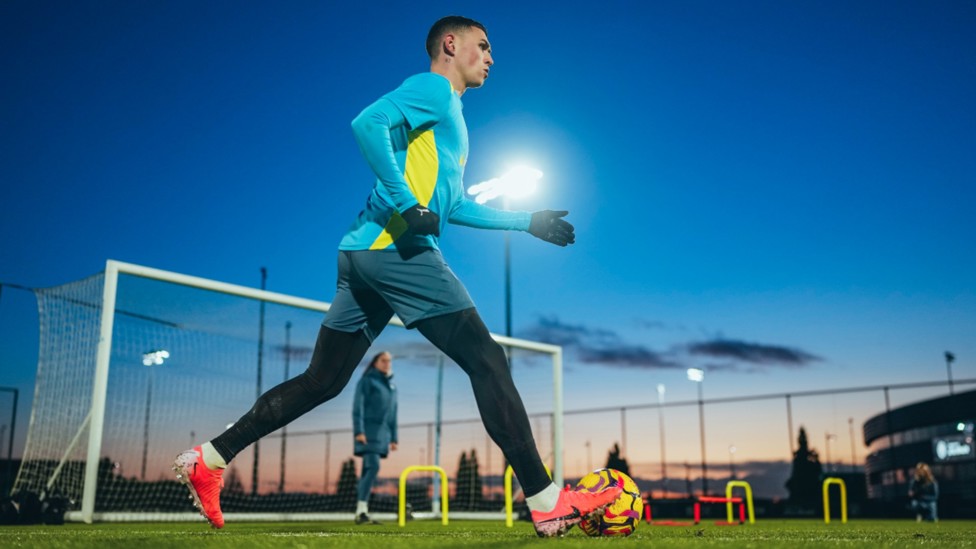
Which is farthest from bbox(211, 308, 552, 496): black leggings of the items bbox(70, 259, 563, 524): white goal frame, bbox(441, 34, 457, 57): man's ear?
bbox(70, 259, 563, 524): white goal frame

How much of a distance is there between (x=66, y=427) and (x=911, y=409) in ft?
137

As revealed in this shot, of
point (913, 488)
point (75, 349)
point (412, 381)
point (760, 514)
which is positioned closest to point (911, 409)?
point (760, 514)

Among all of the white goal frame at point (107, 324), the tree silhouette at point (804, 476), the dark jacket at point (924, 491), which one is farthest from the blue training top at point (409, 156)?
the tree silhouette at point (804, 476)

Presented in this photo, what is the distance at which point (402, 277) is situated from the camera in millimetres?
3553

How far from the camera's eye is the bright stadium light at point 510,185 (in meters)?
18.7

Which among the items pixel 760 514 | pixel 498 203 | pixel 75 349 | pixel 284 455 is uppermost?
pixel 498 203

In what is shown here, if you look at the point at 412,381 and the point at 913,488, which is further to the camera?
the point at 913,488

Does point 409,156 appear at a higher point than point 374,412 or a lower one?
higher

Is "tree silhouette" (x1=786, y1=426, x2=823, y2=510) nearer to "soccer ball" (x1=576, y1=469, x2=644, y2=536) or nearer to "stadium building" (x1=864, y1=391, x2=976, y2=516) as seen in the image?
"stadium building" (x1=864, y1=391, x2=976, y2=516)

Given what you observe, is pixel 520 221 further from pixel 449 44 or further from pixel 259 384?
pixel 259 384

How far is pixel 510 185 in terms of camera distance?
18.8 meters

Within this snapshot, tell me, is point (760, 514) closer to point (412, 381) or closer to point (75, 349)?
point (412, 381)

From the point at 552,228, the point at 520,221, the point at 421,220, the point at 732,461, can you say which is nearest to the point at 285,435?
the point at 520,221

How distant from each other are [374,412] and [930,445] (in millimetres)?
40879
